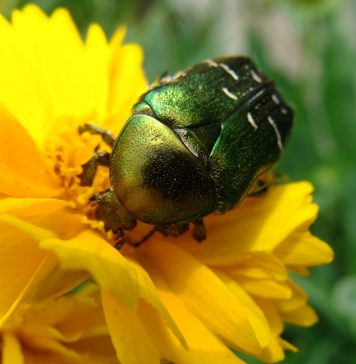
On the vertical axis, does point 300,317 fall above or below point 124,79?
below

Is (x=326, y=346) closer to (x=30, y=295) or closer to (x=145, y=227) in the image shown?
(x=145, y=227)

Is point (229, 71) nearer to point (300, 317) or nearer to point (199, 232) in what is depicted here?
point (199, 232)

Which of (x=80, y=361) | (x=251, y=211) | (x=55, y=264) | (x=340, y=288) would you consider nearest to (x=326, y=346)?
(x=340, y=288)

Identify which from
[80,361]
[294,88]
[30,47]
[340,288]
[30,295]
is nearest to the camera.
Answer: [30,295]

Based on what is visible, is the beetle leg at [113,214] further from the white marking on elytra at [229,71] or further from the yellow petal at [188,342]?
the white marking on elytra at [229,71]

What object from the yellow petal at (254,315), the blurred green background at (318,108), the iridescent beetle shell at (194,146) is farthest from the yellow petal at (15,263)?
the blurred green background at (318,108)

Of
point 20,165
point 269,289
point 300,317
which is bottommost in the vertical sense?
point 300,317

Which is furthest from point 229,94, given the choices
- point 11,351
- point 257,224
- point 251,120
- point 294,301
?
point 11,351

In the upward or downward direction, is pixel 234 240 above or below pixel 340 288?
above
